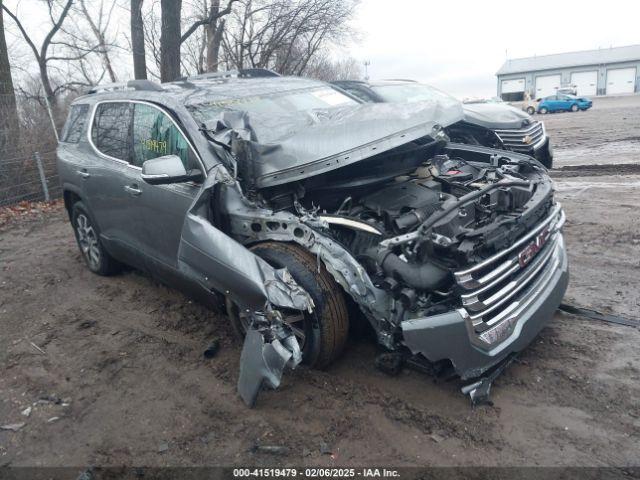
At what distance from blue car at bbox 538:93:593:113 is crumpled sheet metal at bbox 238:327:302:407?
118ft

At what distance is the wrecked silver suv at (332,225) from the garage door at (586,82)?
6679 centimetres

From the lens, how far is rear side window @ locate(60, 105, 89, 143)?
209 inches

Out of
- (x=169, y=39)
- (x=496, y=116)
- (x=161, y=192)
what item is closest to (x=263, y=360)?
(x=161, y=192)

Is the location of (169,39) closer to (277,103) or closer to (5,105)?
(5,105)

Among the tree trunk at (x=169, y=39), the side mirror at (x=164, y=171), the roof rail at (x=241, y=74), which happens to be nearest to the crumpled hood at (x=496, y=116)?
the roof rail at (x=241, y=74)

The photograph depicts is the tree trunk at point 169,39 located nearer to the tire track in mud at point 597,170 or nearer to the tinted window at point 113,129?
the tinted window at point 113,129

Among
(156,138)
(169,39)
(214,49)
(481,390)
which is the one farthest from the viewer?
(214,49)

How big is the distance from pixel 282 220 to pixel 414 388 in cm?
135

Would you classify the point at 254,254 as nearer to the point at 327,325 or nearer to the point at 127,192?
the point at 327,325

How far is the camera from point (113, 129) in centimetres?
476

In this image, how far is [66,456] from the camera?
2.98m

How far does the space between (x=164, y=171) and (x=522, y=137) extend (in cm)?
581


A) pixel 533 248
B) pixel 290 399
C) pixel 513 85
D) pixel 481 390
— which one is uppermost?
pixel 513 85

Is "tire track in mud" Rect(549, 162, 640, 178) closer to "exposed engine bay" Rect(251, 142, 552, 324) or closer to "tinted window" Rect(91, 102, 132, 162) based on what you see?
"exposed engine bay" Rect(251, 142, 552, 324)
